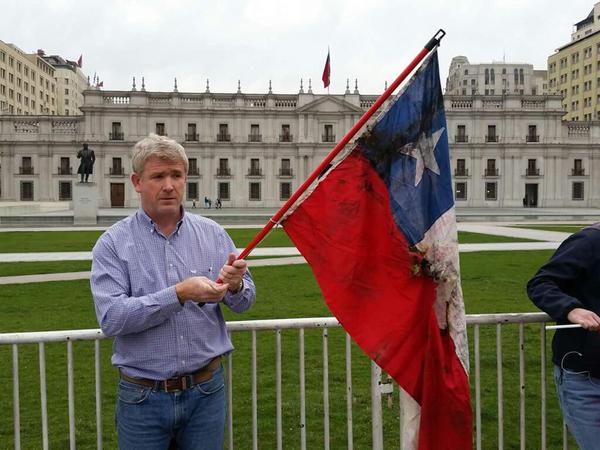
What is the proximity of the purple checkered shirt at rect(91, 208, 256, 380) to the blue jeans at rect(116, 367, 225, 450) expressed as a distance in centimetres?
9

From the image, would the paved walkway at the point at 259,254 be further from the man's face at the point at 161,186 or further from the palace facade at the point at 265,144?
the palace facade at the point at 265,144

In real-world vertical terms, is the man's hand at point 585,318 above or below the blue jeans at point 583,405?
above

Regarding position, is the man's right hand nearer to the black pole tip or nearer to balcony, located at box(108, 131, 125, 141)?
the black pole tip

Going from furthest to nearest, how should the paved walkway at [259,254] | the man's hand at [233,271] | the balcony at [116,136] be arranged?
1. the balcony at [116,136]
2. the paved walkway at [259,254]
3. the man's hand at [233,271]

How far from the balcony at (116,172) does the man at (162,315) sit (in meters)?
57.2

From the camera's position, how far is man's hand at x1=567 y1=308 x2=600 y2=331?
8.46 feet

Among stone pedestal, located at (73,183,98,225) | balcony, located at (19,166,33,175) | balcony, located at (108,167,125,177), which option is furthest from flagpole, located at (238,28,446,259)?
balcony, located at (19,166,33,175)

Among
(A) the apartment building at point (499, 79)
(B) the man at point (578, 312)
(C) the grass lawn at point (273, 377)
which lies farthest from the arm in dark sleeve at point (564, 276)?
(A) the apartment building at point (499, 79)

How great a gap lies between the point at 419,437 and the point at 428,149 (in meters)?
1.44

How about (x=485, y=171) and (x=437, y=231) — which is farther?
(x=485, y=171)

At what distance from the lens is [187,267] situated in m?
2.56

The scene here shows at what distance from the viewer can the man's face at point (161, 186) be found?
8.21ft

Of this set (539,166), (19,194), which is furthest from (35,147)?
(539,166)

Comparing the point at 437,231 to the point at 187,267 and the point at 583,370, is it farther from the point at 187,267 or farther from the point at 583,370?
the point at 187,267
